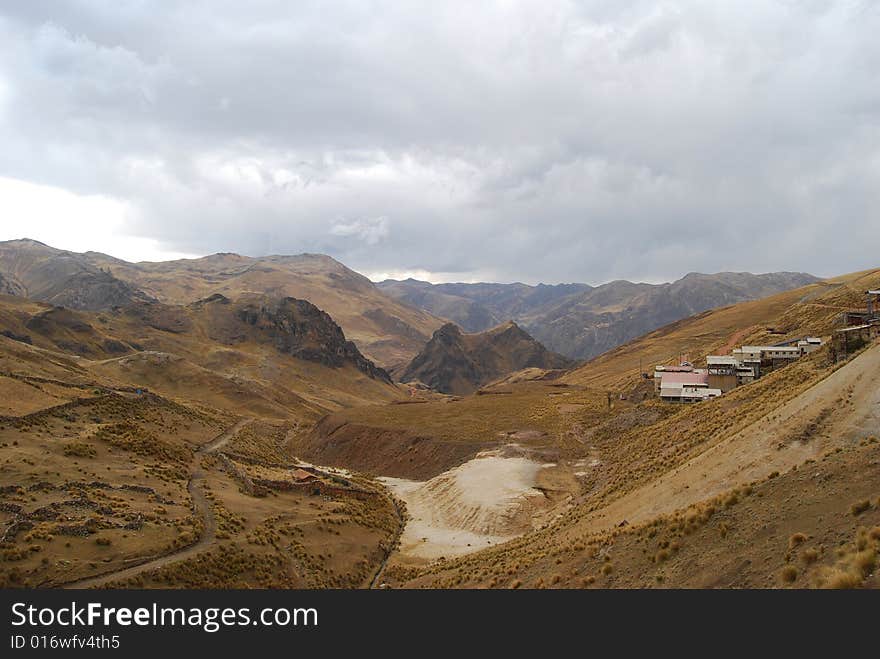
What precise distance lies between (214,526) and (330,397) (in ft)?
378

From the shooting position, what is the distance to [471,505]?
43.4 metres

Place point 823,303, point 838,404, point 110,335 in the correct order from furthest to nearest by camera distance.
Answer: point 110,335
point 823,303
point 838,404

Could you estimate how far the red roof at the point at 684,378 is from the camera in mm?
61859

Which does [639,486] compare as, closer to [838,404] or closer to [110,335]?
[838,404]

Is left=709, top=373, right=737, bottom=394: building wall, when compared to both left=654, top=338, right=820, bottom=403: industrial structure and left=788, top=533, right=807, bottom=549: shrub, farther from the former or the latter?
left=788, top=533, right=807, bottom=549: shrub

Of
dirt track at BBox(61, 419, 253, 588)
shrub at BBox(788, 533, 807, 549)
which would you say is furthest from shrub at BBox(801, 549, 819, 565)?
dirt track at BBox(61, 419, 253, 588)

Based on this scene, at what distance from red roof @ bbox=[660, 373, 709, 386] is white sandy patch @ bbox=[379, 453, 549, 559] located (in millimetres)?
21808

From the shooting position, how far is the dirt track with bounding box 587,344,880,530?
70.2ft

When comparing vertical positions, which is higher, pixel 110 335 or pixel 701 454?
pixel 110 335

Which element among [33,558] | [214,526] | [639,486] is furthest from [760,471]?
[33,558]

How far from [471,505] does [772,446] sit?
2487 cm

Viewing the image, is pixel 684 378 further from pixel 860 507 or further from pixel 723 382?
pixel 860 507

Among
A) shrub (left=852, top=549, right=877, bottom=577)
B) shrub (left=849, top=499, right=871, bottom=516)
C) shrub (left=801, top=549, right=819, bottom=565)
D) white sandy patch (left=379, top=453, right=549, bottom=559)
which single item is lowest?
white sandy patch (left=379, top=453, right=549, bottom=559)

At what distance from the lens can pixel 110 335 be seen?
13438 cm
